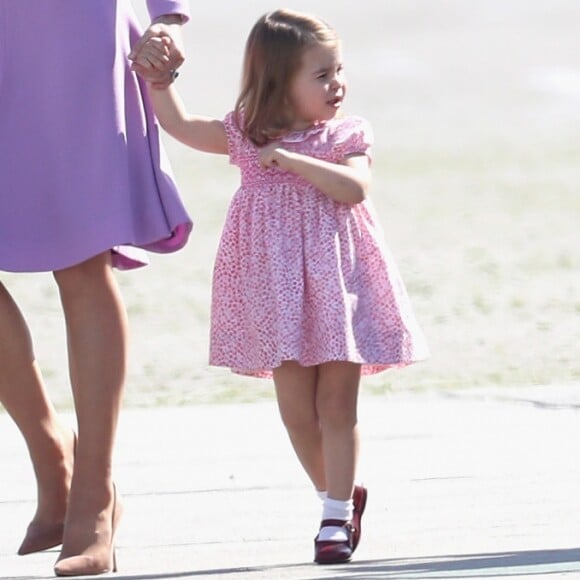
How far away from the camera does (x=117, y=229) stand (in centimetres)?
397

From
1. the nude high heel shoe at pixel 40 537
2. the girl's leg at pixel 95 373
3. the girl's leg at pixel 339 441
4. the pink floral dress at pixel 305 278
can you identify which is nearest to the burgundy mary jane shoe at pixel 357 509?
the girl's leg at pixel 339 441

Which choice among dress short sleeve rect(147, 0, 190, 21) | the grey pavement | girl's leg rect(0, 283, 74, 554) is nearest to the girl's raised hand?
dress short sleeve rect(147, 0, 190, 21)

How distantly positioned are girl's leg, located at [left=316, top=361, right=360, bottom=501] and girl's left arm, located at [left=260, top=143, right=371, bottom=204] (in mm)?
378

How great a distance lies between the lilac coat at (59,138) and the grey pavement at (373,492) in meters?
0.72

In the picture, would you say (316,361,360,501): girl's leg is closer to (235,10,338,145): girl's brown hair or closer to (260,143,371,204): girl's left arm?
(260,143,371,204): girl's left arm

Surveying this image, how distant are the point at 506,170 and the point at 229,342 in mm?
11562

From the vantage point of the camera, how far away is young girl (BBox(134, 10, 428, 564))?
413 centimetres

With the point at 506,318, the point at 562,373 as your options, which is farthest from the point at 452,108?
the point at 562,373

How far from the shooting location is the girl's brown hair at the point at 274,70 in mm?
4285

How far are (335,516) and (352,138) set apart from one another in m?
0.85

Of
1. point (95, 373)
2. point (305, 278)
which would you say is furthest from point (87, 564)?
point (305, 278)

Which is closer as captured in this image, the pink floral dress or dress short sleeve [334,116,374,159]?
the pink floral dress

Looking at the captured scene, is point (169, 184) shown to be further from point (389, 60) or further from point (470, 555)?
point (389, 60)

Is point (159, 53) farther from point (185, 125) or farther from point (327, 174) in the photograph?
point (327, 174)
